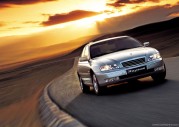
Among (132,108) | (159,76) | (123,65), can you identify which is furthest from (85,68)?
(132,108)

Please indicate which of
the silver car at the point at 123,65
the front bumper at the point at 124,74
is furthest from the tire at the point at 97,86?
the front bumper at the point at 124,74

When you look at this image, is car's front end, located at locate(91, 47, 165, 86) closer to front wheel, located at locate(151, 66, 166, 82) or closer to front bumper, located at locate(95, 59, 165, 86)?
front bumper, located at locate(95, 59, 165, 86)

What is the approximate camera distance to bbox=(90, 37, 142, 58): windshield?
53.9 ft

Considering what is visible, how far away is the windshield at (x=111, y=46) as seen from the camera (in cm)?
1643

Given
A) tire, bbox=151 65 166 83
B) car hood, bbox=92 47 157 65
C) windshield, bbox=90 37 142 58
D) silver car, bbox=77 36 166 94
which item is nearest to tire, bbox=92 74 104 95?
silver car, bbox=77 36 166 94

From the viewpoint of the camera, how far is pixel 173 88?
13164mm

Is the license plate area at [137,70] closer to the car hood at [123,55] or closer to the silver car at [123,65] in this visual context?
the silver car at [123,65]

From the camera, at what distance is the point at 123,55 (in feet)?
49.4

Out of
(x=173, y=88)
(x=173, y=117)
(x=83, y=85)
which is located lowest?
(x=83, y=85)

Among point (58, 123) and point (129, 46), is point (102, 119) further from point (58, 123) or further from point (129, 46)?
point (129, 46)

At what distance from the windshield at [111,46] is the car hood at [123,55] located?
2.15 feet

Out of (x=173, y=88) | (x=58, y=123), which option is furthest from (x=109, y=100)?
(x=58, y=123)

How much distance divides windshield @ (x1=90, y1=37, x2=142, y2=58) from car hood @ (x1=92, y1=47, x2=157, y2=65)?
0.66 meters

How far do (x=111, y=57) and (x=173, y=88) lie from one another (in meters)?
2.66
